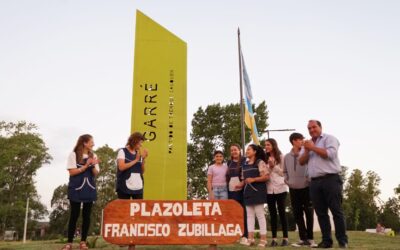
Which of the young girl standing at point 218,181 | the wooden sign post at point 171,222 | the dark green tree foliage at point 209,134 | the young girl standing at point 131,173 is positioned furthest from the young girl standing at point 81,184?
the dark green tree foliage at point 209,134

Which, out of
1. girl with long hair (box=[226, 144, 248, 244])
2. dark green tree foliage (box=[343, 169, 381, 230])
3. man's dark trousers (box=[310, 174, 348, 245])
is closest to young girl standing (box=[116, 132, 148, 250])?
girl with long hair (box=[226, 144, 248, 244])

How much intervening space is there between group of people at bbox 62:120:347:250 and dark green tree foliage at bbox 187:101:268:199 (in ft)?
57.7

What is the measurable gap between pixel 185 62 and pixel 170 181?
2.42 meters

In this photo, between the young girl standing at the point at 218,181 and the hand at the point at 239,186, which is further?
the young girl standing at the point at 218,181

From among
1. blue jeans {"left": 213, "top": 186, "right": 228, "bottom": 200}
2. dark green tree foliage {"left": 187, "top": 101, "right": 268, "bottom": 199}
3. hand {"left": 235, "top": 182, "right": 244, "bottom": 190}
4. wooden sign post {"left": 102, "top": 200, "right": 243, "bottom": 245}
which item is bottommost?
wooden sign post {"left": 102, "top": 200, "right": 243, "bottom": 245}

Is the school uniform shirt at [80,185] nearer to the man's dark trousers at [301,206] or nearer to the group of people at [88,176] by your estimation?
the group of people at [88,176]

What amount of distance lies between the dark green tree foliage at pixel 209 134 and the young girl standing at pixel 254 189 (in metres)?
17.8

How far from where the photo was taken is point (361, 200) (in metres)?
43.3

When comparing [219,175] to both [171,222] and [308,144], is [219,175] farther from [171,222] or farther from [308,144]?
[171,222]

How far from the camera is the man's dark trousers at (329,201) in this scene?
16.8 ft

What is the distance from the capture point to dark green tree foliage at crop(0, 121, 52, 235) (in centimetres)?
3494

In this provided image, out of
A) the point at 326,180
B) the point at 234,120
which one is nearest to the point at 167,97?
the point at 326,180

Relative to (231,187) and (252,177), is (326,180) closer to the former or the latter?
(252,177)

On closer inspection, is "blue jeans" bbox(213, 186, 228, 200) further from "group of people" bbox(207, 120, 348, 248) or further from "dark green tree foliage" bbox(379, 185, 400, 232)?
"dark green tree foliage" bbox(379, 185, 400, 232)
